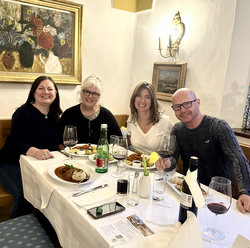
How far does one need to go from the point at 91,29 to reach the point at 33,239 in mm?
2832

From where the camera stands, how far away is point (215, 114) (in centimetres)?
263

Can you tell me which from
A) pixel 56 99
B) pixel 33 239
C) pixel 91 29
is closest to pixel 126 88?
pixel 91 29

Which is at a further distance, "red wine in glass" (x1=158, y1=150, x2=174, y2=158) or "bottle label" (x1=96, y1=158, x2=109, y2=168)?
"bottle label" (x1=96, y1=158, x2=109, y2=168)

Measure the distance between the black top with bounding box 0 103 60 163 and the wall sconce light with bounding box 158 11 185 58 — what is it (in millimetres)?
1720

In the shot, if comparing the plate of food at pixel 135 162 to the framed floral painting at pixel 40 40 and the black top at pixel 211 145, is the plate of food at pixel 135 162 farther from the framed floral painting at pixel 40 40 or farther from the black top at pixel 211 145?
the framed floral painting at pixel 40 40

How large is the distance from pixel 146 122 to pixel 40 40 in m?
1.77

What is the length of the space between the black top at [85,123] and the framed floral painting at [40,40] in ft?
3.23

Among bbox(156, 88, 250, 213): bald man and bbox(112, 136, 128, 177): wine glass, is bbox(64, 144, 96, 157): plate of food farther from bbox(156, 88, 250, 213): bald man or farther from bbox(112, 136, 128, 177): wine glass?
bbox(156, 88, 250, 213): bald man

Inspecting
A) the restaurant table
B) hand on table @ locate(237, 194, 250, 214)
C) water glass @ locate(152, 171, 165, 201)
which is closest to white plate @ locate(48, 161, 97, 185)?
the restaurant table

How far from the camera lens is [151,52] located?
346 cm

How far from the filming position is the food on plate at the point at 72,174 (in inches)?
52.8

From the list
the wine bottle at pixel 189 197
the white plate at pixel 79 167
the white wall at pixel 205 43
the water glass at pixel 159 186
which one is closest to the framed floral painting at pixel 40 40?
the white wall at pixel 205 43

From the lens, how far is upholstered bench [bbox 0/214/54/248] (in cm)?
127

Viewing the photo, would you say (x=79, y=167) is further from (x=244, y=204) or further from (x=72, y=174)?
(x=244, y=204)
